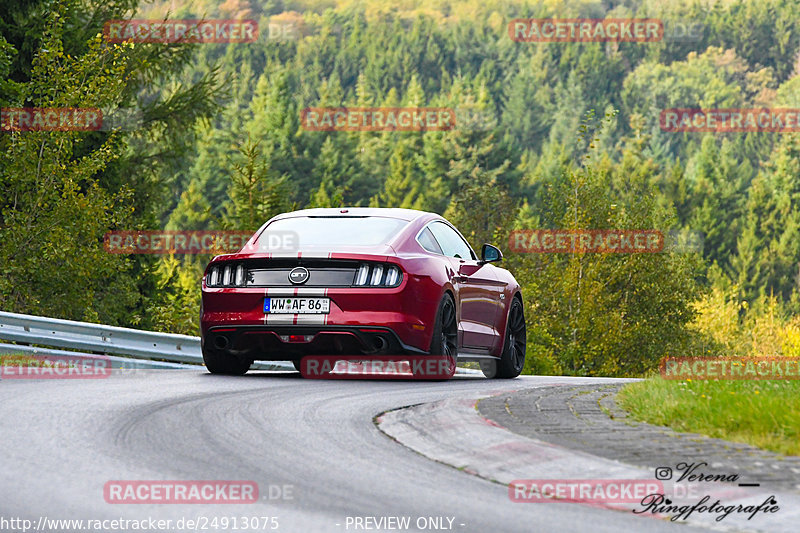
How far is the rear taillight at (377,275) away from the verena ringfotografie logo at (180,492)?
549 cm

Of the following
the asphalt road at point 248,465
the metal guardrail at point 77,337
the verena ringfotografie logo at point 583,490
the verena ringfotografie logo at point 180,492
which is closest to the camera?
the asphalt road at point 248,465

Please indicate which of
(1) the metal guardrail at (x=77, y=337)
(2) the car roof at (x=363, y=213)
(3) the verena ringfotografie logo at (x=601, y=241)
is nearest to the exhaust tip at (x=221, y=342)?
(2) the car roof at (x=363, y=213)

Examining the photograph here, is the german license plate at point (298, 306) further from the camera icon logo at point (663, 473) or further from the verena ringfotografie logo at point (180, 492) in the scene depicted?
the camera icon logo at point (663, 473)

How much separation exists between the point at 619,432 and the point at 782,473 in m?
1.45

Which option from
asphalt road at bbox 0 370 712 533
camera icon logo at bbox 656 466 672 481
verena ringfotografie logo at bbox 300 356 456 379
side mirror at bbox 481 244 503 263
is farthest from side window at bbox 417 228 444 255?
camera icon logo at bbox 656 466 672 481

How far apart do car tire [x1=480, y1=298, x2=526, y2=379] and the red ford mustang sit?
1.69 m

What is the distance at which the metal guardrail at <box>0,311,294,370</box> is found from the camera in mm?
13359

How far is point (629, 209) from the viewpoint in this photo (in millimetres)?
55969

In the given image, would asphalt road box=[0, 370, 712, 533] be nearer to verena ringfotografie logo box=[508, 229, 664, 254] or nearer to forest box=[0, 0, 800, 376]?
forest box=[0, 0, 800, 376]

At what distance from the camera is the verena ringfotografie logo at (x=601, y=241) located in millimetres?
48719

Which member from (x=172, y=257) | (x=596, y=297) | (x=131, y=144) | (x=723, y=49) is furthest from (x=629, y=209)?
(x=723, y=49)

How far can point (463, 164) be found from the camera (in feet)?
330

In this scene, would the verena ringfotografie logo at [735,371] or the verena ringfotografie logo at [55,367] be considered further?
the verena ringfotografie logo at [55,367]

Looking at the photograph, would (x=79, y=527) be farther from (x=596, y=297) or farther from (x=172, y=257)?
(x=172, y=257)
